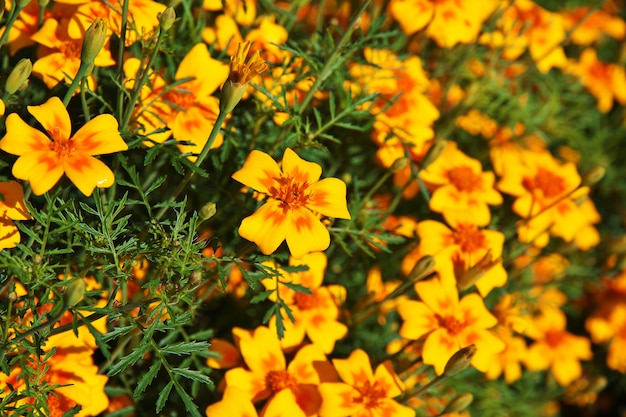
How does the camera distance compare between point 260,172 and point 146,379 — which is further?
point 260,172

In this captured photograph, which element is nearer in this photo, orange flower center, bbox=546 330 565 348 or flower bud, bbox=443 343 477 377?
flower bud, bbox=443 343 477 377

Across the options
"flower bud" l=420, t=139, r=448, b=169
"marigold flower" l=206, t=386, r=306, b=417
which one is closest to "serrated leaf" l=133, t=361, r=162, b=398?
"marigold flower" l=206, t=386, r=306, b=417

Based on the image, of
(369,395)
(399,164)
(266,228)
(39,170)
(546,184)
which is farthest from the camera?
(546,184)

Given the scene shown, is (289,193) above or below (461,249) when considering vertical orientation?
above

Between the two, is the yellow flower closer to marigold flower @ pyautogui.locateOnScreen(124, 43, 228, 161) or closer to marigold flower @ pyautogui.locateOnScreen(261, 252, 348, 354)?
marigold flower @ pyautogui.locateOnScreen(124, 43, 228, 161)

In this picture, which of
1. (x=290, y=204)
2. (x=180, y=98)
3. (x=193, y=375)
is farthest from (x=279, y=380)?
(x=180, y=98)

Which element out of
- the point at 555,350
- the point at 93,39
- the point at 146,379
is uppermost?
the point at 93,39

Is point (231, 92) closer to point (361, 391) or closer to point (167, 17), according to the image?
point (167, 17)
